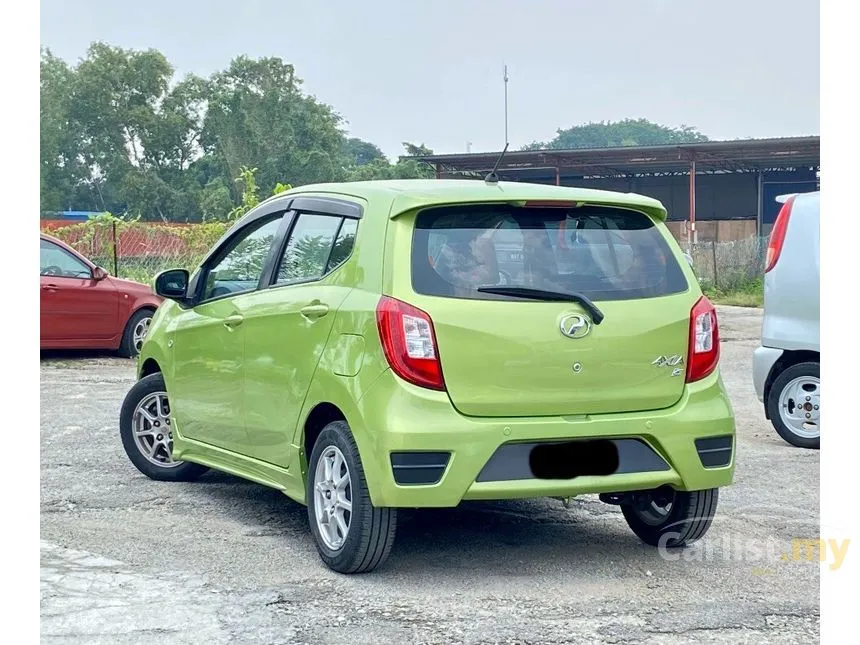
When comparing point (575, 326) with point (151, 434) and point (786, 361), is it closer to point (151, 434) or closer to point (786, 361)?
point (151, 434)

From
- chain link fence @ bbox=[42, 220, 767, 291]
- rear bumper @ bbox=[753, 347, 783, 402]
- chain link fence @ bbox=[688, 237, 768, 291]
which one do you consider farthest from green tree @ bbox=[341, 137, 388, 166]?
rear bumper @ bbox=[753, 347, 783, 402]

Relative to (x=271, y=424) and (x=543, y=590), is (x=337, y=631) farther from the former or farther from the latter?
(x=271, y=424)

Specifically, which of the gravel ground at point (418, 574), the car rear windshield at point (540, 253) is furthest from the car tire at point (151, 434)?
the car rear windshield at point (540, 253)

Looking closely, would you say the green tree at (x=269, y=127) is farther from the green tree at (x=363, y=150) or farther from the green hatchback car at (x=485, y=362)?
the green hatchback car at (x=485, y=362)

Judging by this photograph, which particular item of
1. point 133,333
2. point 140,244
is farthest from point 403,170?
point 133,333

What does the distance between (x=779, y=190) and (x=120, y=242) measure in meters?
36.3

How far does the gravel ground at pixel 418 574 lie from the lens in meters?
4.59

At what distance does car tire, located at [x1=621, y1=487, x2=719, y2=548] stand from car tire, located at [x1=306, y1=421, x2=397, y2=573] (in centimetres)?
138

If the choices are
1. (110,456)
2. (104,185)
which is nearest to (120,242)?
(110,456)

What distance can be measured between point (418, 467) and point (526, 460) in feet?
1.48

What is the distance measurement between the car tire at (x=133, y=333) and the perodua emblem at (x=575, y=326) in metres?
11.5

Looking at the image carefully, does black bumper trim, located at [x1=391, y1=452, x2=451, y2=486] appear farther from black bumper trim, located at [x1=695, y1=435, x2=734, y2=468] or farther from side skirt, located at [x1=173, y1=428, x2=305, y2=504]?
black bumper trim, located at [x1=695, y1=435, x2=734, y2=468]

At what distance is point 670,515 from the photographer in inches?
232

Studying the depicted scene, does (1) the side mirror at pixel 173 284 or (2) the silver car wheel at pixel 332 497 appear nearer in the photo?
(2) the silver car wheel at pixel 332 497
